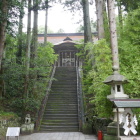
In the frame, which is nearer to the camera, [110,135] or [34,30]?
[110,135]

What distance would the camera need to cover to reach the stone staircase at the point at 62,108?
10421mm

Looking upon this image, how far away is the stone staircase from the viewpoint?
10.4 metres

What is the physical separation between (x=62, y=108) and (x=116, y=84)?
6.40 metres

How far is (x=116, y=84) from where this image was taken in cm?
639

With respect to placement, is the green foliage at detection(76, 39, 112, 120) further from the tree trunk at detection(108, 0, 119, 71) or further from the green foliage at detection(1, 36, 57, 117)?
the green foliage at detection(1, 36, 57, 117)

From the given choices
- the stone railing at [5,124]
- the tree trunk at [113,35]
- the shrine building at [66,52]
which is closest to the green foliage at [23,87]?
the stone railing at [5,124]

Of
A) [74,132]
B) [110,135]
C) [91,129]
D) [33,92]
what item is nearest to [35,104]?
[33,92]

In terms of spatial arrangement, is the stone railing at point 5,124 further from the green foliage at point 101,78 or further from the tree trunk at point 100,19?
the tree trunk at point 100,19

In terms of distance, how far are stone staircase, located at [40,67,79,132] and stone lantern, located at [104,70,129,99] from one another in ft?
15.1

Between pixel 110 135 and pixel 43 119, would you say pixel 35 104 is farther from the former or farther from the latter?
pixel 110 135

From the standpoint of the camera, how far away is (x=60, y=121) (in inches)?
428

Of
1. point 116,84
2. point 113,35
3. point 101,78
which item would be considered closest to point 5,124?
point 101,78

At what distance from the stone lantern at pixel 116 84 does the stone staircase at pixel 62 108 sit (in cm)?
461

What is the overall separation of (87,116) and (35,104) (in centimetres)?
293
